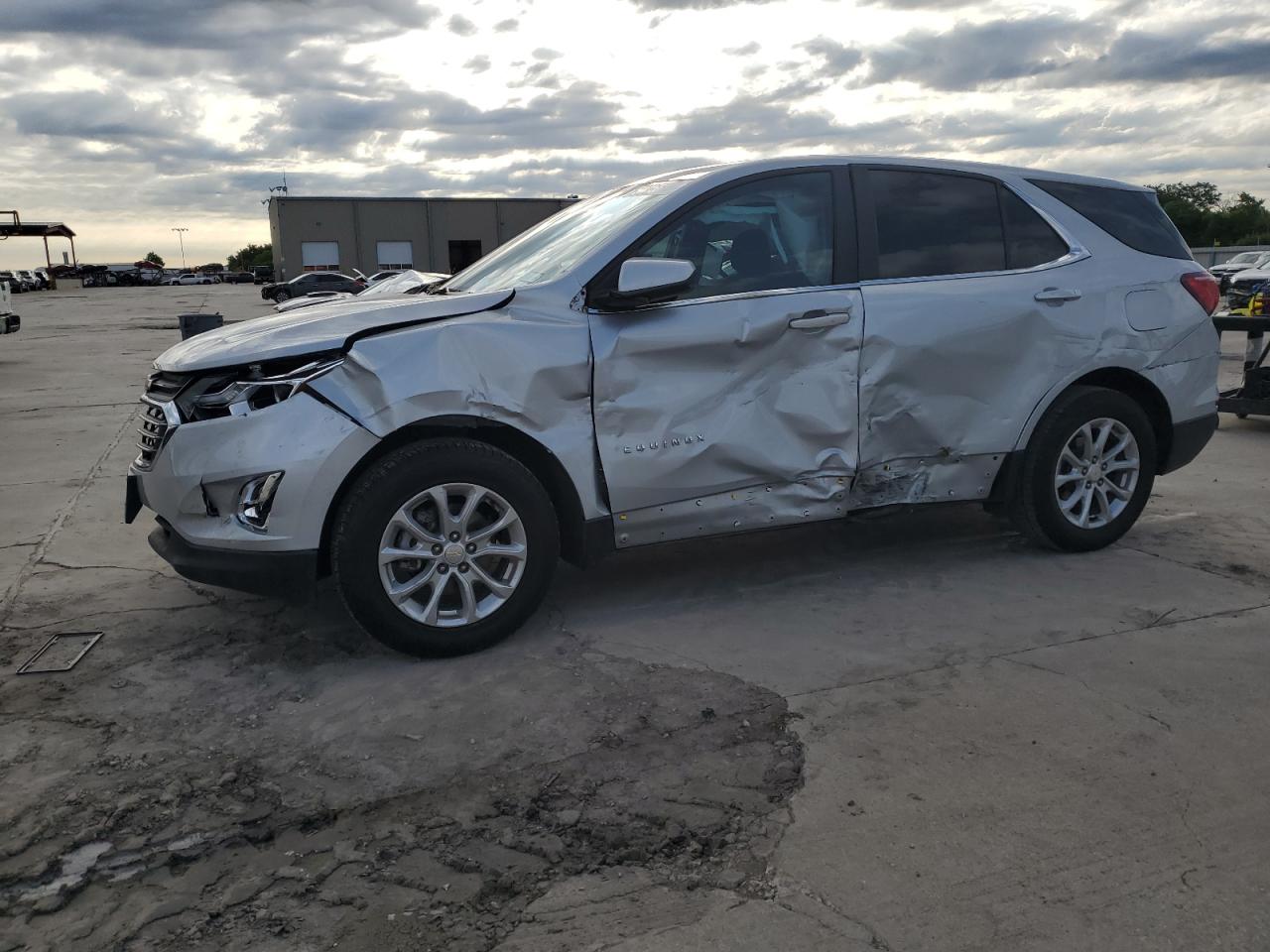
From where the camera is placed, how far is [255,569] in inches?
152

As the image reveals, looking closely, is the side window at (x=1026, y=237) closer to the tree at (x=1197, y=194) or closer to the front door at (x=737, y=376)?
the front door at (x=737, y=376)

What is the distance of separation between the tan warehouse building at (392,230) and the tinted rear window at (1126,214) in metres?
61.3

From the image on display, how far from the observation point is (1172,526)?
19.4 feet

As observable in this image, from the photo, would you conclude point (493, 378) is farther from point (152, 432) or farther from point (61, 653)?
point (61, 653)

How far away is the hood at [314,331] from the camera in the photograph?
3949 millimetres

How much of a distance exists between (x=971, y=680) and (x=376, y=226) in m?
66.6

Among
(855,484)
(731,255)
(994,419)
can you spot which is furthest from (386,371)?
(994,419)

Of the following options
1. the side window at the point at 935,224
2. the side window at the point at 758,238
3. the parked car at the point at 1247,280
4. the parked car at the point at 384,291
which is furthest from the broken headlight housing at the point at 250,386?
the parked car at the point at 1247,280

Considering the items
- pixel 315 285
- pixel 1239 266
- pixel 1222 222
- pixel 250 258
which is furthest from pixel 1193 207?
pixel 250 258

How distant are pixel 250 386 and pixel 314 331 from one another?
0.32m

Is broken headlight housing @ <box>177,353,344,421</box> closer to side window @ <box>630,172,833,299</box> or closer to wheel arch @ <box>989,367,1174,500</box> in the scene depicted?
side window @ <box>630,172,833,299</box>

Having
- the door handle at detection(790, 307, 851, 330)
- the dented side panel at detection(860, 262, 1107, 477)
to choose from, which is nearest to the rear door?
the dented side panel at detection(860, 262, 1107, 477)

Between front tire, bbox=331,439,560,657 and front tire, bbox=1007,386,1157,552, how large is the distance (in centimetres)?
243

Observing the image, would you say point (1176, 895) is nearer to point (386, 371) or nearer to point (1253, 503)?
point (386, 371)
